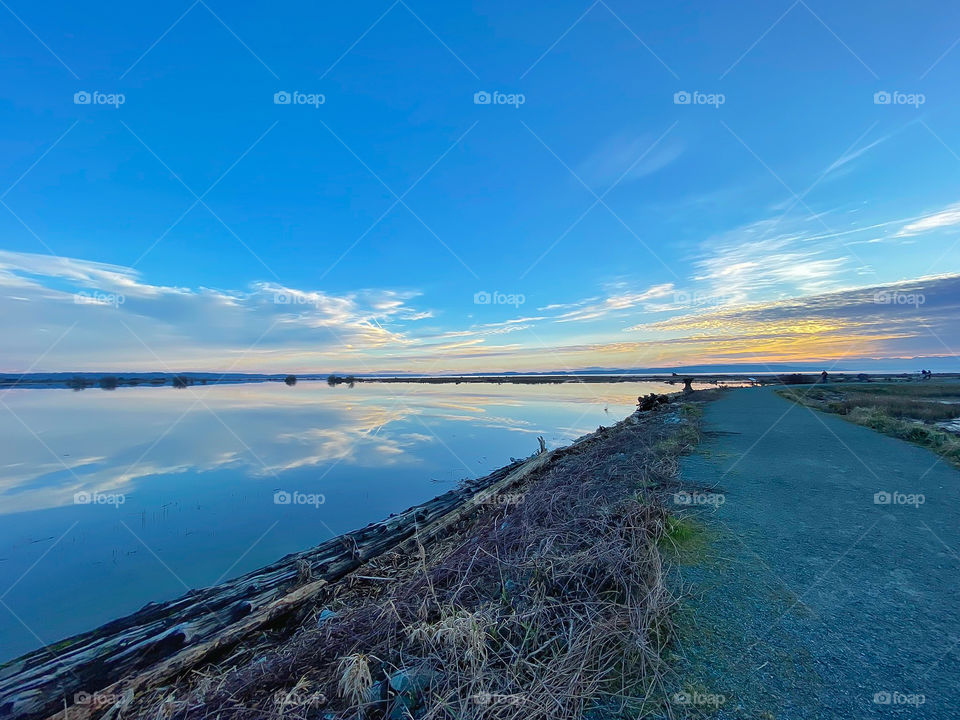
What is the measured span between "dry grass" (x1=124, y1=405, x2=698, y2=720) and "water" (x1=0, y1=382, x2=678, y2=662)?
2.81 m

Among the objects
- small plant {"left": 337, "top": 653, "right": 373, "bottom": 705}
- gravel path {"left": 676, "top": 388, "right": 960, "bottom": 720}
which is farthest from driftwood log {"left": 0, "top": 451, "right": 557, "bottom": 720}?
gravel path {"left": 676, "top": 388, "right": 960, "bottom": 720}

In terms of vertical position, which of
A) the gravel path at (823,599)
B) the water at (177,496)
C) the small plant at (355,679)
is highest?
the small plant at (355,679)

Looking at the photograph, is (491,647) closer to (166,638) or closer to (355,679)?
(355,679)

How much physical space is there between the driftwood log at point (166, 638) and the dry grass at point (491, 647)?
20 centimetres

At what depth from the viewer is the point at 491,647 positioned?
101 inches

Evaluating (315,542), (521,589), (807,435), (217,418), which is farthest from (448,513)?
(217,418)

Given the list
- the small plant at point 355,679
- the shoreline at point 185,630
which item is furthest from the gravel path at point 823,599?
the shoreline at point 185,630

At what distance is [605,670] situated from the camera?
245 centimetres

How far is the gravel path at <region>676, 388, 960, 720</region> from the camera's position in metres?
2.35

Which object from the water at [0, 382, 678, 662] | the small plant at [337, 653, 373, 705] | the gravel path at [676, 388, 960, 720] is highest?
the small plant at [337, 653, 373, 705]

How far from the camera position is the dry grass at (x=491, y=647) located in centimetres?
226

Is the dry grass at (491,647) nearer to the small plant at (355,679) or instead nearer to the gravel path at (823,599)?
the small plant at (355,679)

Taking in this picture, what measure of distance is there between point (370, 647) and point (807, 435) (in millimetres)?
12851

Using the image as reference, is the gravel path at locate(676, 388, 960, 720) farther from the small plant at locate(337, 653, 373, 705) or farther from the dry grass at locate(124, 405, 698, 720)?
the small plant at locate(337, 653, 373, 705)
